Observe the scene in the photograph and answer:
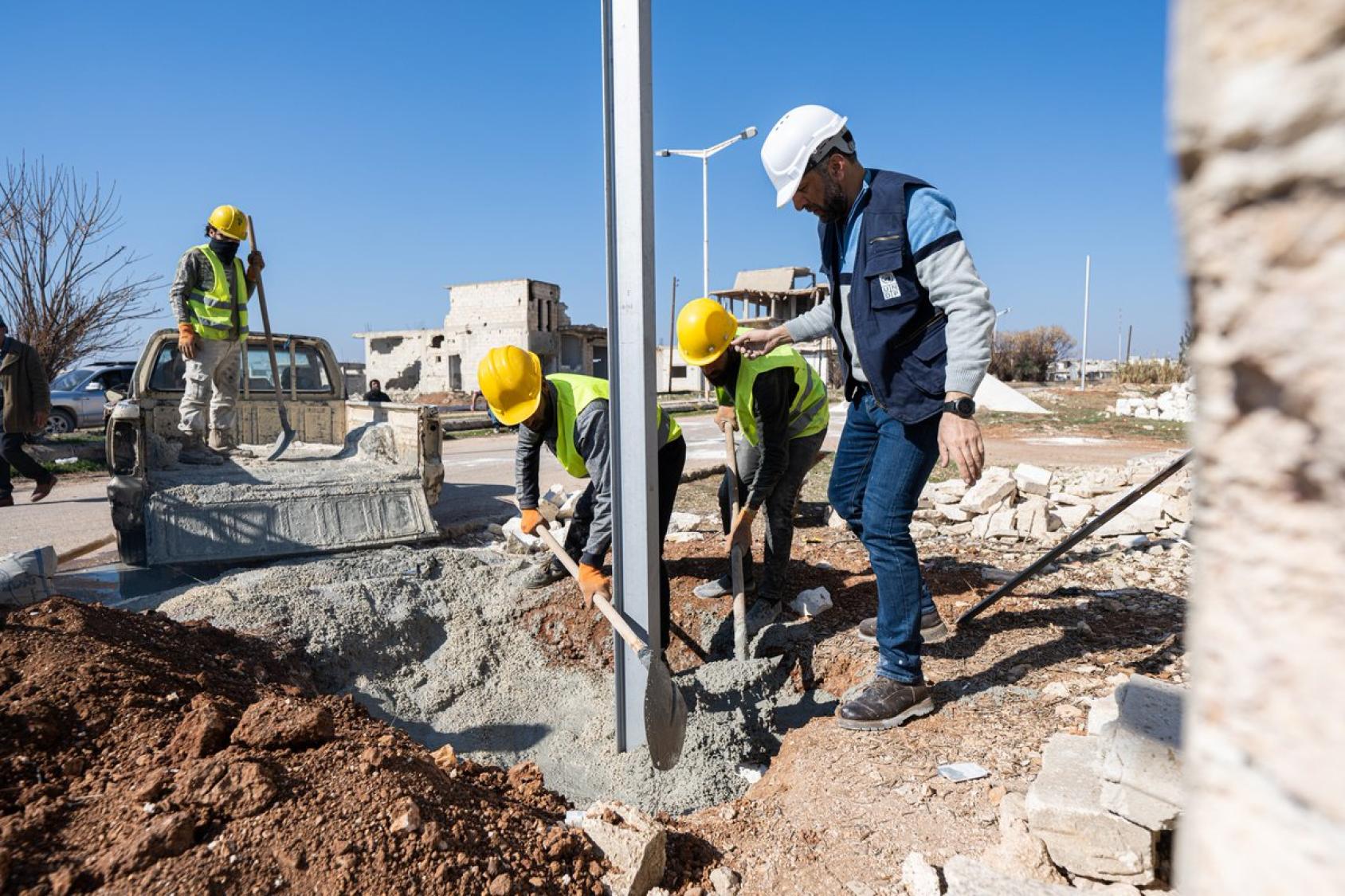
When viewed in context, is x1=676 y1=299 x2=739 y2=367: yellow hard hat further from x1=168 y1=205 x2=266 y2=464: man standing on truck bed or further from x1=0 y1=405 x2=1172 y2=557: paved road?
x1=168 y1=205 x2=266 y2=464: man standing on truck bed

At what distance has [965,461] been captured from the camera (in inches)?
96.5

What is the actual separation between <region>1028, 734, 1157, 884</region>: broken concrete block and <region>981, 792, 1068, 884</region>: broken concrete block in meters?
0.02

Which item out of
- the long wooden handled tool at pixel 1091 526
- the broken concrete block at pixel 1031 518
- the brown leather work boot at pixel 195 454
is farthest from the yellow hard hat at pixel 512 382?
the brown leather work boot at pixel 195 454

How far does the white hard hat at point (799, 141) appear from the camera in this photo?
2.70m

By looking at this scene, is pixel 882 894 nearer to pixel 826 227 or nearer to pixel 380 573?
pixel 826 227

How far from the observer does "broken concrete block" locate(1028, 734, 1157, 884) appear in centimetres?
173

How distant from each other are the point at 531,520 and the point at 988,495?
379 centimetres

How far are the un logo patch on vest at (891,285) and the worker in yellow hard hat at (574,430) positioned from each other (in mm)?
1176

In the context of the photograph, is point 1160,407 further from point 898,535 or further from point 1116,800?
point 1116,800

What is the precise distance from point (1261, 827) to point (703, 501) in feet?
21.8

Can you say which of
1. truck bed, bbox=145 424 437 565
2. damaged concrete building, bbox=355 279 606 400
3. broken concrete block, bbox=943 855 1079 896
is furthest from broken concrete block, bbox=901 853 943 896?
damaged concrete building, bbox=355 279 606 400

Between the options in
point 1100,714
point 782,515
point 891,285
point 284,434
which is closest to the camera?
point 1100,714

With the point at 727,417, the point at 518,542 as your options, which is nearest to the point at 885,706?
the point at 727,417

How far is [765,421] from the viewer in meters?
3.82
